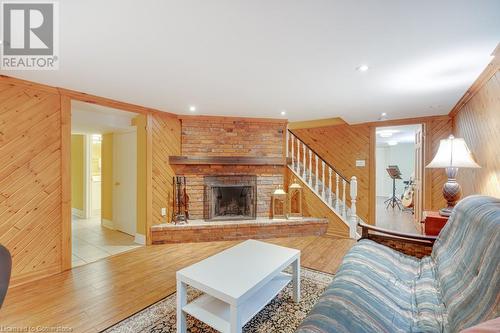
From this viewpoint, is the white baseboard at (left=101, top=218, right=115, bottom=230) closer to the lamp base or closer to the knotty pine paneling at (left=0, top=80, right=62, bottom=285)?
the knotty pine paneling at (left=0, top=80, right=62, bottom=285)

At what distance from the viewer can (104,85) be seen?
106 inches

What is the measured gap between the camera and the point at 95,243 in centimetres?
382

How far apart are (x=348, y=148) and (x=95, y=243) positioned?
5189mm

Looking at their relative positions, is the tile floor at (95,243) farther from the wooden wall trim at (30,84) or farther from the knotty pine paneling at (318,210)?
the knotty pine paneling at (318,210)

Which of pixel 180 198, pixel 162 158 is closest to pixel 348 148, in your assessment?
pixel 180 198

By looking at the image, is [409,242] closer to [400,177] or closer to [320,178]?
[320,178]

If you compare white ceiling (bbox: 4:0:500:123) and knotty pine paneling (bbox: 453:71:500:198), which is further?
knotty pine paneling (bbox: 453:71:500:198)

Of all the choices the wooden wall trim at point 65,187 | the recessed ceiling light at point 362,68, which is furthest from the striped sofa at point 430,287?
the wooden wall trim at point 65,187

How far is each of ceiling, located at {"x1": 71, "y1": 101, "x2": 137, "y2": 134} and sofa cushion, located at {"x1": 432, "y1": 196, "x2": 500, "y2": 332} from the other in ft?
13.3

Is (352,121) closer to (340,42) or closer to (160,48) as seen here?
(340,42)

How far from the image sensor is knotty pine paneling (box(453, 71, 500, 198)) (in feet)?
7.80

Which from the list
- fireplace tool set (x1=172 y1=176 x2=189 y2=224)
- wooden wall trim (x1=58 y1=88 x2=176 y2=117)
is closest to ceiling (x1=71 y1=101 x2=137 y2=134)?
wooden wall trim (x1=58 y1=88 x2=176 y2=117)

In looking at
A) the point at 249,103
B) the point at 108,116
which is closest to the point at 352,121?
the point at 249,103

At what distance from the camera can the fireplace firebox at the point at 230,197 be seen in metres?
4.28
